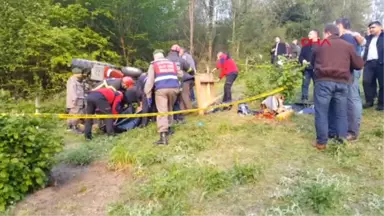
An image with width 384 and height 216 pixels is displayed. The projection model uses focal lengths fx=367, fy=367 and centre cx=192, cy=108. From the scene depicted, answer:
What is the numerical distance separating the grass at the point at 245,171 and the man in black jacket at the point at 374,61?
1.12 metres

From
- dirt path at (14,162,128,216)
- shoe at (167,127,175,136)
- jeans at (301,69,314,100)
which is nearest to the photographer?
dirt path at (14,162,128,216)

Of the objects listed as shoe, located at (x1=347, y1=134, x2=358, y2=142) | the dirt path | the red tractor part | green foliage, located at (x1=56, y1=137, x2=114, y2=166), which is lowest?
the dirt path

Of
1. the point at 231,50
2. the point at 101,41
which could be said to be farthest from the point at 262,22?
the point at 101,41

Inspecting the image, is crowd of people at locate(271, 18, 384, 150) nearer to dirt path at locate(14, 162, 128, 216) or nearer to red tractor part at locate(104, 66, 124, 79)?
dirt path at locate(14, 162, 128, 216)

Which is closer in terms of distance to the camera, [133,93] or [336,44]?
[336,44]

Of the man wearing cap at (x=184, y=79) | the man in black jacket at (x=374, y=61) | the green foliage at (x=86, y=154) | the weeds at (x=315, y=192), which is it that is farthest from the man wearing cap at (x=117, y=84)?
the man in black jacket at (x=374, y=61)

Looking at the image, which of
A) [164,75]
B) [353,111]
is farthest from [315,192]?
[164,75]

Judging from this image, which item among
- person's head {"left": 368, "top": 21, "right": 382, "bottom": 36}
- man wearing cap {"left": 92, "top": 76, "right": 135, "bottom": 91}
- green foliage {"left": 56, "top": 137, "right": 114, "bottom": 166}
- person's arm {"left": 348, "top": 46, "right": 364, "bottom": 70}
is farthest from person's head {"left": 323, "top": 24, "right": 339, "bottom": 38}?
man wearing cap {"left": 92, "top": 76, "right": 135, "bottom": 91}

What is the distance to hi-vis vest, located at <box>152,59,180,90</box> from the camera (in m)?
6.17

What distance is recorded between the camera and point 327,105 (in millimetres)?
5242

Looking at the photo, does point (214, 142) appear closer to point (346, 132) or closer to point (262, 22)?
point (346, 132)

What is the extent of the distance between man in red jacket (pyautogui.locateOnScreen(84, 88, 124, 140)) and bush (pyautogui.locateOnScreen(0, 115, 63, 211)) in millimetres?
2546

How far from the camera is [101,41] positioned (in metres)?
16.2

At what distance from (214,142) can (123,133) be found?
6.76ft
